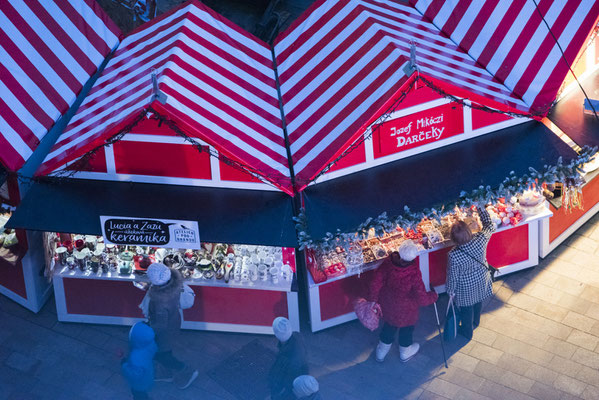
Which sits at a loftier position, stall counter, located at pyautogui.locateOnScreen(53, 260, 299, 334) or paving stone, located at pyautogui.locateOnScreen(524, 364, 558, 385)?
stall counter, located at pyautogui.locateOnScreen(53, 260, 299, 334)

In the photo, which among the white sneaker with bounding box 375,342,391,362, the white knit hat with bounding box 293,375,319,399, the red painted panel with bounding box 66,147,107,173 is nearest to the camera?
the white knit hat with bounding box 293,375,319,399

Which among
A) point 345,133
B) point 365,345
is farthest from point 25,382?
point 345,133

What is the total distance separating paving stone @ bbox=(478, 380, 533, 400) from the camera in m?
8.38

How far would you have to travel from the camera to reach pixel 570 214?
10.2 metres

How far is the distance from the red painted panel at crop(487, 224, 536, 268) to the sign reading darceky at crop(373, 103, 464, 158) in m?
1.66

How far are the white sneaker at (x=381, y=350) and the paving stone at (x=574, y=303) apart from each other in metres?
2.37

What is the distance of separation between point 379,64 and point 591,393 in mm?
4352

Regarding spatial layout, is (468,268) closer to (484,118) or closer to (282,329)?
(484,118)

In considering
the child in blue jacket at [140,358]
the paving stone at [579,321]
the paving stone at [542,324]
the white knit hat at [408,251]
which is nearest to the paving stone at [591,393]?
the paving stone at [542,324]

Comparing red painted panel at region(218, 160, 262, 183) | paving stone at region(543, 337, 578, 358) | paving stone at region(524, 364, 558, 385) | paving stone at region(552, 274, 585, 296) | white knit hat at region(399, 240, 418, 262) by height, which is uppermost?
red painted panel at region(218, 160, 262, 183)

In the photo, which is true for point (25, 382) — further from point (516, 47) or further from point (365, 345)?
point (516, 47)

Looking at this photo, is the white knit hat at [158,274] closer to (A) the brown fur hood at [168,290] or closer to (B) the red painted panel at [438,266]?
(A) the brown fur hood at [168,290]

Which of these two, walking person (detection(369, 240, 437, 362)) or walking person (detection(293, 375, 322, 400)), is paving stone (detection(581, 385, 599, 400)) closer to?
walking person (detection(369, 240, 437, 362))

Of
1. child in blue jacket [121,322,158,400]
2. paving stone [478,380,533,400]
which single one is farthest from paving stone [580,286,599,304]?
child in blue jacket [121,322,158,400]
